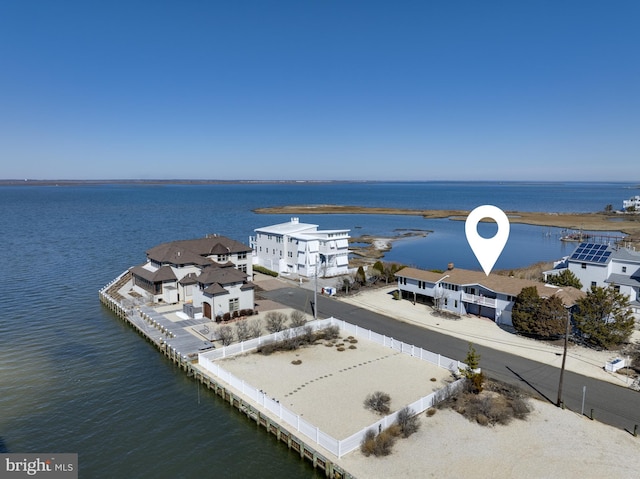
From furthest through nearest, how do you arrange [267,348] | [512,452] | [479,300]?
[479,300]
[267,348]
[512,452]

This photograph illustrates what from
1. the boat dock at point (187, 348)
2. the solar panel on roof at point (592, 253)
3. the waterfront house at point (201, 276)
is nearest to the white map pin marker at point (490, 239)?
the boat dock at point (187, 348)

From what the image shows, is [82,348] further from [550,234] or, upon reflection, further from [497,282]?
[550,234]

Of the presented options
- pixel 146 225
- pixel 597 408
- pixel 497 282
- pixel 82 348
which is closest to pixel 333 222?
pixel 146 225

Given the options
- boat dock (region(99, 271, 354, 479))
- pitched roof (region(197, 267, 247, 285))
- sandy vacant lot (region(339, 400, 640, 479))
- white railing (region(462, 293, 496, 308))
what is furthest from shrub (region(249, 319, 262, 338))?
white railing (region(462, 293, 496, 308))

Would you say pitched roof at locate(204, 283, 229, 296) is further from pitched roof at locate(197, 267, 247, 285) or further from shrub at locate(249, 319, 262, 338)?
shrub at locate(249, 319, 262, 338)

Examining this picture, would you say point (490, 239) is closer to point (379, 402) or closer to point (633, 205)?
point (379, 402)

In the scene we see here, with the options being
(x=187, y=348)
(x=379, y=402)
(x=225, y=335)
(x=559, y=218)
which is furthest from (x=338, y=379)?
(x=559, y=218)
